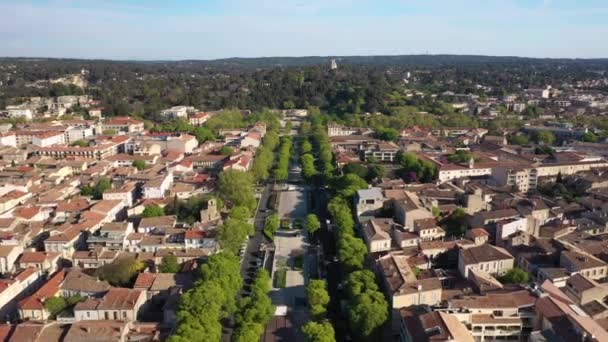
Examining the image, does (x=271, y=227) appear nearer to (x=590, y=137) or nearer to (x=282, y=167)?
(x=282, y=167)

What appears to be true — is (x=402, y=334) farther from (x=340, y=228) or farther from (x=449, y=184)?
→ (x=449, y=184)

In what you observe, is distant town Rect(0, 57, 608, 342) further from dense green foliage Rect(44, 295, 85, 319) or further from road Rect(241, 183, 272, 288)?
road Rect(241, 183, 272, 288)

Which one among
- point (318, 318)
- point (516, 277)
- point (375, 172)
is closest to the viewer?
point (318, 318)

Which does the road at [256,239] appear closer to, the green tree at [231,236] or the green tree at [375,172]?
the green tree at [231,236]

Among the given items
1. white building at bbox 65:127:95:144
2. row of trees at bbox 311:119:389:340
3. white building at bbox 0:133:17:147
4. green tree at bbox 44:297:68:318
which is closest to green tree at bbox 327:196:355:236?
row of trees at bbox 311:119:389:340

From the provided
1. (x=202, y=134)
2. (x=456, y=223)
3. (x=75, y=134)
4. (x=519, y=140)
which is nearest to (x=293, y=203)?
(x=456, y=223)

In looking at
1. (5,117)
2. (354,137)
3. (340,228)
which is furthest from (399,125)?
(5,117)

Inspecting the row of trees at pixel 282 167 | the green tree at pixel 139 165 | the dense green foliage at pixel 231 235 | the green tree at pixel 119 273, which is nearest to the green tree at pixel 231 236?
the dense green foliage at pixel 231 235
